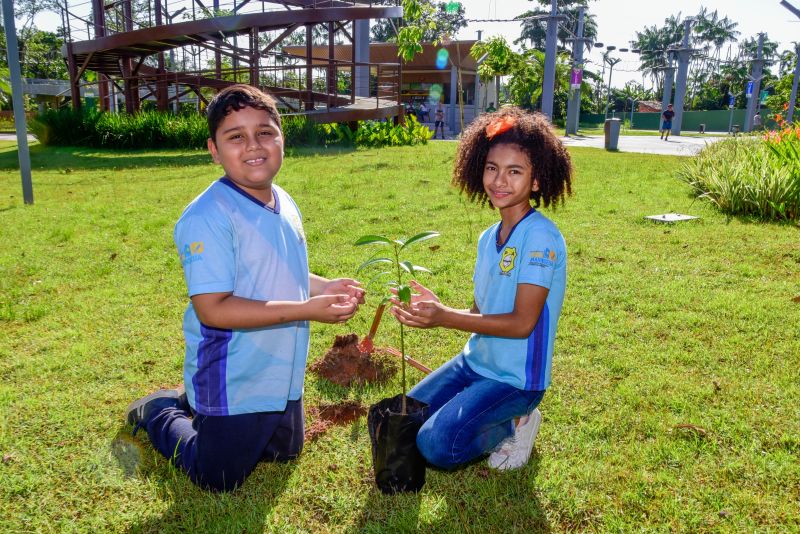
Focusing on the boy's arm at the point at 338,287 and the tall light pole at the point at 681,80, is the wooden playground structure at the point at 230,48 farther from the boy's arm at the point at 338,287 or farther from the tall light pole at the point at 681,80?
the tall light pole at the point at 681,80

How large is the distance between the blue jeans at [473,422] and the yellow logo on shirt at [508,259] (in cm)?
47

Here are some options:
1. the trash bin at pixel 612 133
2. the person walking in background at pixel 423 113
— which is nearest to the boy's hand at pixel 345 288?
the trash bin at pixel 612 133

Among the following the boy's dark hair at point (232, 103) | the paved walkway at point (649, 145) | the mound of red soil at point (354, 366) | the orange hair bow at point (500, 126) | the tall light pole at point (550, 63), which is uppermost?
the tall light pole at point (550, 63)

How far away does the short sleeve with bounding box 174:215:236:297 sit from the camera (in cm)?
221

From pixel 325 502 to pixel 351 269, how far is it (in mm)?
3119

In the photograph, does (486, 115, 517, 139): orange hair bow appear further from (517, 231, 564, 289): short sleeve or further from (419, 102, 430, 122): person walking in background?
(419, 102, 430, 122): person walking in background

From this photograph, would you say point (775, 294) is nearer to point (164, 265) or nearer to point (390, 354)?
point (390, 354)

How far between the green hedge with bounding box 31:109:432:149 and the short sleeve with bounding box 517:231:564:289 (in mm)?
13351

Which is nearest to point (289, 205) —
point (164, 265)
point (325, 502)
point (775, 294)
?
point (325, 502)

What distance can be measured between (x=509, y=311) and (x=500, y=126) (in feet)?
2.50

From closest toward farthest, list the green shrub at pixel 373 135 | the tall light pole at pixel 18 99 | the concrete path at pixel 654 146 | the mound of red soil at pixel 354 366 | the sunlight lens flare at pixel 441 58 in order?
the mound of red soil at pixel 354 366 → the tall light pole at pixel 18 99 → the green shrub at pixel 373 135 → the concrete path at pixel 654 146 → the sunlight lens flare at pixel 441 58

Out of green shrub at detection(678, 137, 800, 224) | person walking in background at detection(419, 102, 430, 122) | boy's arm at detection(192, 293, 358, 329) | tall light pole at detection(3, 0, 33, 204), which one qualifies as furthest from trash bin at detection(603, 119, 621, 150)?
boy's arm at detection(192, 293, 358, 329)

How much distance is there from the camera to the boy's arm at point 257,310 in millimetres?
2217

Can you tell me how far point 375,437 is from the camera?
2.43 m
